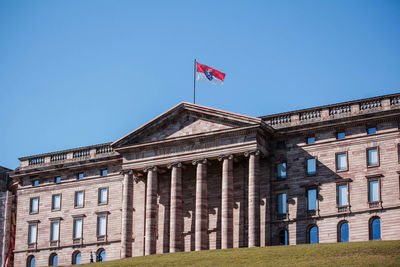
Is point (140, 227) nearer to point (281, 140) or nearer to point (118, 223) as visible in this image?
point (118, 223)

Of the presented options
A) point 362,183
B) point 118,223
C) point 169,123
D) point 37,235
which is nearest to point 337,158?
point 362,183

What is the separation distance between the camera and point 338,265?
62.1 metres

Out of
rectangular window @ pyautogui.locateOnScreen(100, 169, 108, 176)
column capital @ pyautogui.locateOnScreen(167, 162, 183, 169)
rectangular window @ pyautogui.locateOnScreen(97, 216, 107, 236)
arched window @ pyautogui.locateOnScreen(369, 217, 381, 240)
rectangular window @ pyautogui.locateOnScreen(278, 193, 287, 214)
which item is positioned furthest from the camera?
rectangular window @ pyautogui.locateOnScreen(100, 169, 108, 176)

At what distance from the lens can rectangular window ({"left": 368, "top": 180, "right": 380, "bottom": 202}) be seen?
78375 millimetres

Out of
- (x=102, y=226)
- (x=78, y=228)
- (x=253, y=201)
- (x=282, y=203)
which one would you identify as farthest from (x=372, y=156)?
(x=78, y=228)

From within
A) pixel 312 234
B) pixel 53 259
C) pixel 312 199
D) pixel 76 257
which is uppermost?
pixel 312 199

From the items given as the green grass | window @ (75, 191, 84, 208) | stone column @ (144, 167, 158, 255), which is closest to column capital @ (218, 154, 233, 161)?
stone column @ (144, 167, 158, 255)

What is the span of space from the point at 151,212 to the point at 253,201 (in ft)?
35.9

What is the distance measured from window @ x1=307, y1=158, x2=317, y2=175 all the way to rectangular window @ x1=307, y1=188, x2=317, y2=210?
1.73 m

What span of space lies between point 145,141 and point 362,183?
22.3 meters

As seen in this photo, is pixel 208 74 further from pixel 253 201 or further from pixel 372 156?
pixel 372 156

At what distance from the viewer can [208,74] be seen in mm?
89562

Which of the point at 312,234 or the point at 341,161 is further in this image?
the point at 341,161

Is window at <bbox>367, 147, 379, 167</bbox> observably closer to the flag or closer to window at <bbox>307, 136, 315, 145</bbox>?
window at <bbox>307, 136, 315, 145</bbox>
